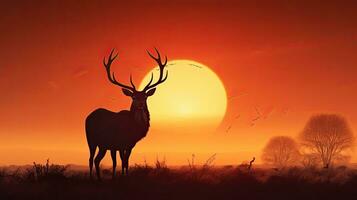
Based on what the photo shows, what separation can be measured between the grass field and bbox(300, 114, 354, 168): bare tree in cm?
4135

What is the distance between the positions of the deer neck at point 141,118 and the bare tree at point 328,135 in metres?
42.9

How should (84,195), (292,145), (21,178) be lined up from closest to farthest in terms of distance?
(84,195), (21,178), (292,145)

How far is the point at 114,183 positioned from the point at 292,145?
2121 inches

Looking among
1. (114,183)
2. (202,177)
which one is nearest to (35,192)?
(114,183)

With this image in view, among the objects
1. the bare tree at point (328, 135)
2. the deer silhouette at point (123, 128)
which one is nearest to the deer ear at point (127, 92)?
the deer silhouette at point (123, 128)

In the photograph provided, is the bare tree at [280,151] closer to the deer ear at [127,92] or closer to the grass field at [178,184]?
the grass field at [178,184]

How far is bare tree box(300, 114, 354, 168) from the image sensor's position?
62.1m

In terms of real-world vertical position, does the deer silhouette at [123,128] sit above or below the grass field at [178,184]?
above

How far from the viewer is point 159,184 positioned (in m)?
17.8

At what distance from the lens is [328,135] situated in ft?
204

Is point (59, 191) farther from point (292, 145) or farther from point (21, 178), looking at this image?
point (292, 145)

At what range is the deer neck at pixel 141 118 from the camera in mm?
21141

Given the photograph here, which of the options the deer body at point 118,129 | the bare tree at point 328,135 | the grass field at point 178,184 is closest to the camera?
the grass field at point 178,184

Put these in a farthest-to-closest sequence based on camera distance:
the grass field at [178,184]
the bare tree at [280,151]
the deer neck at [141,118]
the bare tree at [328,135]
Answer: the bare tree at [280,151]
the bare tree at [328,135]
the deer neck at [141,118]
the grass field at [178,184]
